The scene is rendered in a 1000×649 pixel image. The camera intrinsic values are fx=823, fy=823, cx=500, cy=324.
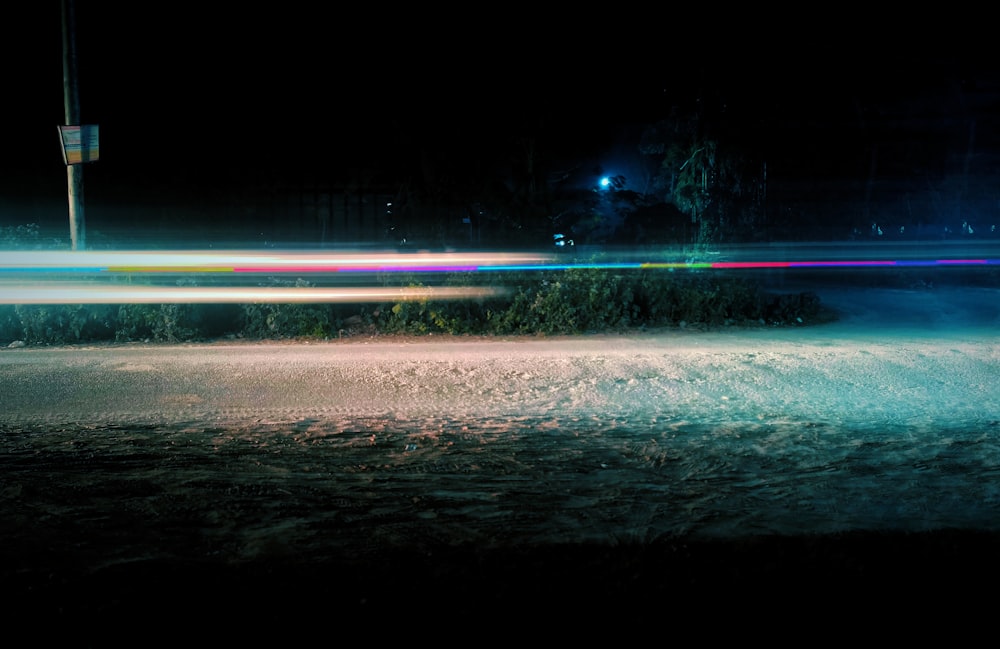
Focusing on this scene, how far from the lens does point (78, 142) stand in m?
12.1

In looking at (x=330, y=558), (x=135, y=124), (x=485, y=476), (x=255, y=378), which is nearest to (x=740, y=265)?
(x=255, y=378)

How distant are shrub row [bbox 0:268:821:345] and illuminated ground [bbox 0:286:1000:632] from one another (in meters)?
1.70

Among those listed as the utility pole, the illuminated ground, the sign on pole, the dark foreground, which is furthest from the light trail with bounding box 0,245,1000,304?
the dark foreground

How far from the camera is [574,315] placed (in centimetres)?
1243

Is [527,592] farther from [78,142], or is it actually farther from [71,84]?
[71,84]

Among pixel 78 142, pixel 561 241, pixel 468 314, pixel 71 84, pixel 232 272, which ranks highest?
pixel 71 84

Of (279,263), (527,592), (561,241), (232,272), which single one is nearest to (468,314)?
(279,263)

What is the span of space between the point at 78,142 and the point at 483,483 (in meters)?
9.88

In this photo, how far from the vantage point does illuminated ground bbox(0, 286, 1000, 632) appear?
3.88m

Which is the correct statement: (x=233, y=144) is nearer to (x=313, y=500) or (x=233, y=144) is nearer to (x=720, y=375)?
(x=720, y=375)

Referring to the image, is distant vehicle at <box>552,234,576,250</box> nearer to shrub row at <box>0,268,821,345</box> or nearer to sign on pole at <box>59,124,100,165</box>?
shrub row at <box>0,268,821,345</box>

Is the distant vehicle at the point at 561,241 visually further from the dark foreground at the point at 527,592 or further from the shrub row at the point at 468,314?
the dark foreground at the point at 527,592

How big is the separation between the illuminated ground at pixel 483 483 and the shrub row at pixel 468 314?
1.70 metres

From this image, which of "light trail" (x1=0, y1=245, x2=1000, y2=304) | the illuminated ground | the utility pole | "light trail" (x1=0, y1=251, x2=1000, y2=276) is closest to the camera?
the illuminated ground
